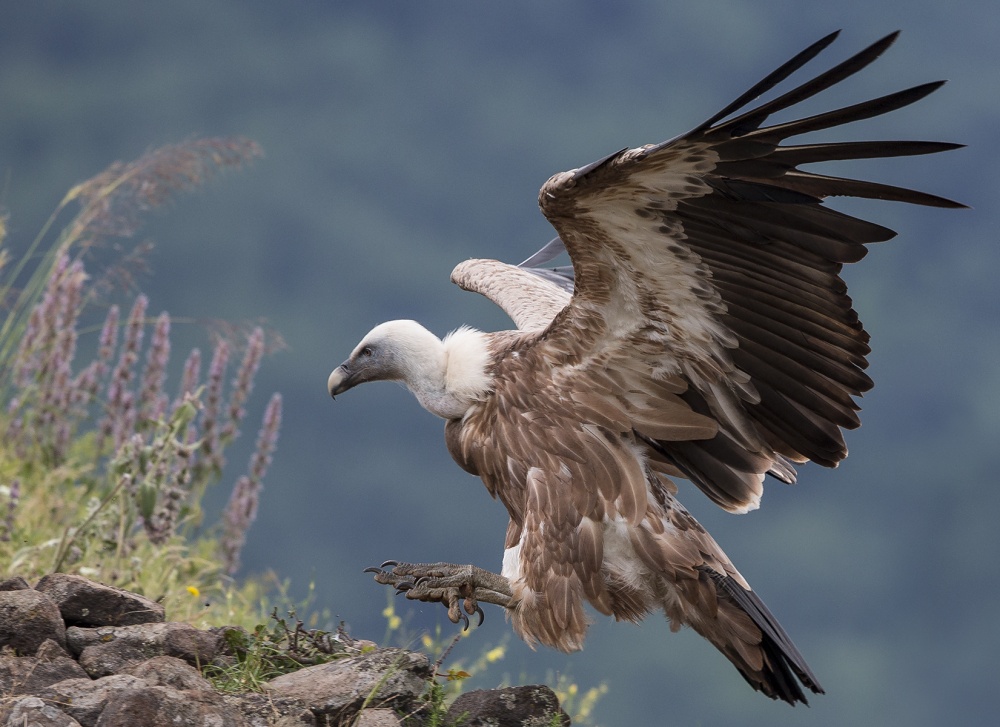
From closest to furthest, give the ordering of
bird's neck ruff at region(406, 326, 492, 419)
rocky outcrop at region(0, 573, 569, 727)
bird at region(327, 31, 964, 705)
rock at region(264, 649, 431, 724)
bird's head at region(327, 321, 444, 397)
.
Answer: rocky outcrop at region(0, 573, 569, 727) < rock at region(264, 649, 431, 724) < bird at region(327, 31, 964, 705) < bird's neck ruff at region(406, 326, 492, 419) < bird's head at region(327, 321, 444, 397)

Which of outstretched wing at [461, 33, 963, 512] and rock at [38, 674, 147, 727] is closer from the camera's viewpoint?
rock at [38, 674, 147, 727]

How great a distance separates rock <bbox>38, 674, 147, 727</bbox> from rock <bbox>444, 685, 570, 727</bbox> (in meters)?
1.10

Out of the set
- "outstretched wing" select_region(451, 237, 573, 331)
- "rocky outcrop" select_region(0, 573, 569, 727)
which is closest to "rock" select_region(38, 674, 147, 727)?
"rocky outcrop" select_region(0, 573, 569, 727)

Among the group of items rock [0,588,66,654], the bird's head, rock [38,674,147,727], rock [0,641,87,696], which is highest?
the bird's head

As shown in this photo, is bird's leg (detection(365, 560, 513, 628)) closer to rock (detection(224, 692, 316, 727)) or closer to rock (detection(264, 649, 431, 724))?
rock (detection(264, 649, 431, 724))

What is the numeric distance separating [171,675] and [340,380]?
5.71 ft

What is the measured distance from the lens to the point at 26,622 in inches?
157

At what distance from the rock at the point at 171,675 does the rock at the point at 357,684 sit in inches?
10.3

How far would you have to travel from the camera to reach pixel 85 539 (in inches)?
205

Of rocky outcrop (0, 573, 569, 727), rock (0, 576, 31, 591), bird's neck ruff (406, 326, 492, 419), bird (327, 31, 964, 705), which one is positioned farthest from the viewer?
bird's neck ruff (406, 326, 492, 419)

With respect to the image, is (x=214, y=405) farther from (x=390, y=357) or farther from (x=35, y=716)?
(x=35, y=716)

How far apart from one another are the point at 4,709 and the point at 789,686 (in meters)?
2.67

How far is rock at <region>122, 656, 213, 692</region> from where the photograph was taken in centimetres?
366

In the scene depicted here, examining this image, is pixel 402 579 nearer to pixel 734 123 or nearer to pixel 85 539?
pixel 85 539
